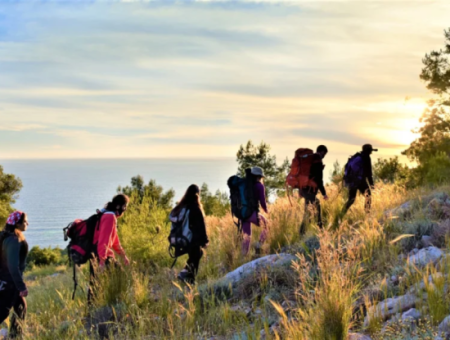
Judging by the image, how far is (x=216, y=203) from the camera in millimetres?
25000

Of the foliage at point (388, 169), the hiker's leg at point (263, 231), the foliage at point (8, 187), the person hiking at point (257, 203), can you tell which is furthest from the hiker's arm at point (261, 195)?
the foliage at point (8, 187)

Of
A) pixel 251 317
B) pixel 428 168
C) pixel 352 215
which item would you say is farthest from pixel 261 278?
pixel 428 168

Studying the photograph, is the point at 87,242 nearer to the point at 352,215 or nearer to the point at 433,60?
the point at 352,215

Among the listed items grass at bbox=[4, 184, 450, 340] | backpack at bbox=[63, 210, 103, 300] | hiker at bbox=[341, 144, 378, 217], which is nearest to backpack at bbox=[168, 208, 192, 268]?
grass at bbox=[4, 184, 450, 340]

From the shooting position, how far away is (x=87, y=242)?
6.57m

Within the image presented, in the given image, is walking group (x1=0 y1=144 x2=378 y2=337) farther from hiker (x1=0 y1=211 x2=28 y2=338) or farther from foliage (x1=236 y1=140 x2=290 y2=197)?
foliage (x1=236 y1=140 x2=290 y2=197)

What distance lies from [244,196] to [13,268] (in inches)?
158

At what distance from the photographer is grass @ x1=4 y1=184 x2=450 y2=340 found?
385 cm

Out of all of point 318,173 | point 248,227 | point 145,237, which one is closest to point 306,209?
point 318,173

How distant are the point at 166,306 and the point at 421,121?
21.0 m

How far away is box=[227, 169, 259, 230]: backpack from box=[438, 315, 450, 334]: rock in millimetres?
4647

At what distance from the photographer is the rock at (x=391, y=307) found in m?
3.98

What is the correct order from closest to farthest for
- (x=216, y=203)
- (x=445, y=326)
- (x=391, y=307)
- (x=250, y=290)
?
1. (x=445, y=326)
2. (x=391, y=307)
3. (x=250, y=290)
4. (x=216, y=203)

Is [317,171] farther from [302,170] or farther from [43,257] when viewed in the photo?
[43,257]
